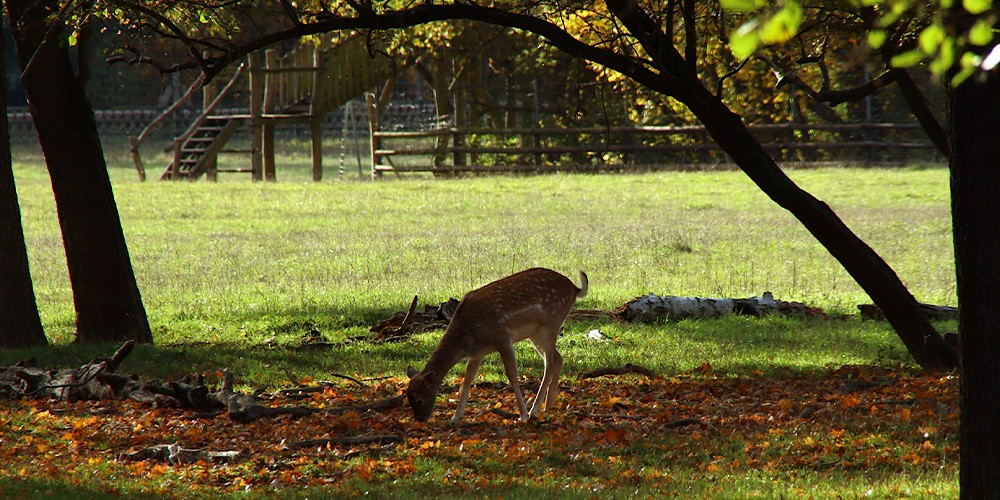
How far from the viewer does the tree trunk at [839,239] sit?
9.95m

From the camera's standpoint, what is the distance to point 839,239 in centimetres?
997

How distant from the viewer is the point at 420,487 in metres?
6.77

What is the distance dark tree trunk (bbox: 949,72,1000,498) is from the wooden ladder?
33797 millimetres

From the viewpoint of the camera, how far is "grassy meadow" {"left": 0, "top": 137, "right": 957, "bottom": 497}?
11.5 metres

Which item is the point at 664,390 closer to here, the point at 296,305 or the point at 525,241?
the point at 296,305

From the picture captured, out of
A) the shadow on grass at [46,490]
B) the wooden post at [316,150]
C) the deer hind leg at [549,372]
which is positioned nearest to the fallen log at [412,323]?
the deer hind leg at [549,372]

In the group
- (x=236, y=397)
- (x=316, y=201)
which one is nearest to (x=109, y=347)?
(x=236, y=397)

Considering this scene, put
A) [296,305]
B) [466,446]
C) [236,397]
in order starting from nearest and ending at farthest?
[466,446] < [236,397] < [296,305]

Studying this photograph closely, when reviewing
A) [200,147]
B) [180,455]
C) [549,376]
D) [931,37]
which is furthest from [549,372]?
[200,147]

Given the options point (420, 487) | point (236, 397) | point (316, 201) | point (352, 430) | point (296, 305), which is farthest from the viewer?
point (316, 201)

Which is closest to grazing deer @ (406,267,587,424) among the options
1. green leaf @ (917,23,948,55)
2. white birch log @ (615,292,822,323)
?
white birch log @ (615,292,822,323)

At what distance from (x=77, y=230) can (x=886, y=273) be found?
7.47 m

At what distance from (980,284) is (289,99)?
114ft

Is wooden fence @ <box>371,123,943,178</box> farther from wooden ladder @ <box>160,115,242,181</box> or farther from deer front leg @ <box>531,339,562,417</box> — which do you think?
deer front leg @ <box>531,339,562,417</box>
